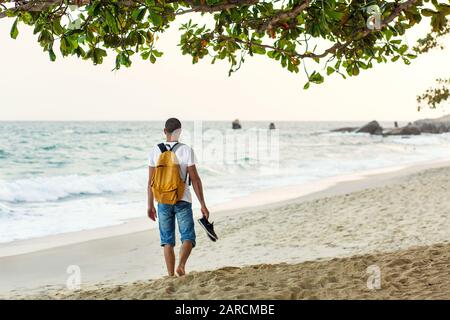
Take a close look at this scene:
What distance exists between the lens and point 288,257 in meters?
8.24

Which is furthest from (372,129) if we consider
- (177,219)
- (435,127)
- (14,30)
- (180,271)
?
(14,30)

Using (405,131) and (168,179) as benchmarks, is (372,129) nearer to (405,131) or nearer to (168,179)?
(405,131)

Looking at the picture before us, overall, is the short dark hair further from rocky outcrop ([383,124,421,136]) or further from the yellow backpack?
rocky outcrop ([383,124,421,136])

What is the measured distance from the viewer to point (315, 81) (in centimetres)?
511

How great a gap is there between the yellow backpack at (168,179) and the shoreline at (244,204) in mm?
5380

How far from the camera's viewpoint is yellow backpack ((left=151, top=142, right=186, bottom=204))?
5375 mm

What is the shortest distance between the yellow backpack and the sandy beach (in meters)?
0.78

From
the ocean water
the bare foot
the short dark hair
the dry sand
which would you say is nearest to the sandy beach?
the dry sand

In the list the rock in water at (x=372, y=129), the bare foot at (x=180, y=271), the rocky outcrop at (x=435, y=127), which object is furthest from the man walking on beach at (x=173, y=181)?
the rocky outcrop at (x=435, y=127)

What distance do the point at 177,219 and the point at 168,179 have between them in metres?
0.41

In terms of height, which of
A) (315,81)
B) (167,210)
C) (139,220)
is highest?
(315,81)
